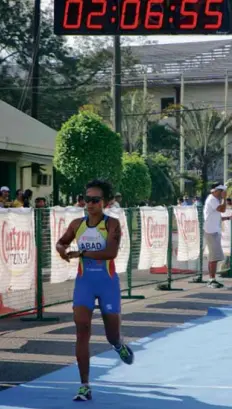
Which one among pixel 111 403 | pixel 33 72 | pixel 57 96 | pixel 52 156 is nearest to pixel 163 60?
pixel 57 96

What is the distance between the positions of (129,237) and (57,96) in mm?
39088

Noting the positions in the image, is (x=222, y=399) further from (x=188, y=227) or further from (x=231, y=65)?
(x=231, y=65)

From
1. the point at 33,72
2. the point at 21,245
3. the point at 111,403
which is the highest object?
the point at 33,72

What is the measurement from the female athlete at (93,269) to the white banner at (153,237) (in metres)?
7.62

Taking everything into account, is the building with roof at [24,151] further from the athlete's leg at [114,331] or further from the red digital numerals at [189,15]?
the athlete's leg at [114,331]

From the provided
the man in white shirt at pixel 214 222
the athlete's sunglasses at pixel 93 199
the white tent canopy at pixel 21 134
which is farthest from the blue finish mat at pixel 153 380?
the white tent canopy at pixel 21 134

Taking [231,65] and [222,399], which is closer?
[222,399]

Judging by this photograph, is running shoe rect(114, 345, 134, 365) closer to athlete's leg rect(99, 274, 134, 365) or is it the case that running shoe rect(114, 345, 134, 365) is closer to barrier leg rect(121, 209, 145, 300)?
athlete's leg rect(99, 274, 134, 365)

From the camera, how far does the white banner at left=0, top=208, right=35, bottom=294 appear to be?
12.1 metres

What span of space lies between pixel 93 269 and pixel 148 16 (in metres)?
8.34

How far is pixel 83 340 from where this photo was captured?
8188mm

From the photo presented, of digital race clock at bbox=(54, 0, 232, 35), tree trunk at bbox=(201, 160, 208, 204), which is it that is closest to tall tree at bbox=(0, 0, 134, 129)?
tree trunk at bbox=(201, 160, 208, 204)

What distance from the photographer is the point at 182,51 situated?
75.0 meters

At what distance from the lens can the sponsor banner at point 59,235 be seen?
1332cm
